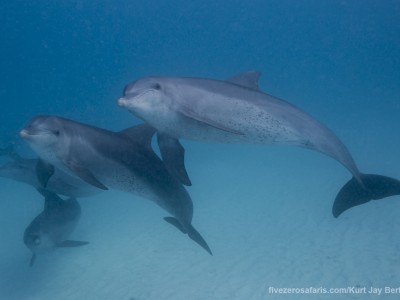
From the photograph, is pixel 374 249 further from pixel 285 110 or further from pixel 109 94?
pixel 109 94

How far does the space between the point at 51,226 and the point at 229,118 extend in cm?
785

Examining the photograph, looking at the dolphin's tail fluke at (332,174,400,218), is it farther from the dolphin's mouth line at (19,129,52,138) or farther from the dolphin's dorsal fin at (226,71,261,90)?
the dolphin's mouth line at (19,129,52,138)

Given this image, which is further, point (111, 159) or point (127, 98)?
point (111, 159)

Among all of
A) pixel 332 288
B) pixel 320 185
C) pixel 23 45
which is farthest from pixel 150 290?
pixel 23 45

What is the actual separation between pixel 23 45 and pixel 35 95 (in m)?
16.5

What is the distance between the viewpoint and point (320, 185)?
55.1ft

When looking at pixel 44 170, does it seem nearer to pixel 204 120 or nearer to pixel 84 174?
pixel 84 174

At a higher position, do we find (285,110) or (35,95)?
(35,95)

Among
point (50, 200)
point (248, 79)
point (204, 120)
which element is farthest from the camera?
point (50, 200)

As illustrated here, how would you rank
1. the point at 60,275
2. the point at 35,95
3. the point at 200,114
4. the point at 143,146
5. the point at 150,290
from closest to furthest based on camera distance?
the point at 200,114 < the point at 143,146 < the point at 150,290 < the point at 60,275 < the point at 35,95

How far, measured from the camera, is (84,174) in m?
5.27

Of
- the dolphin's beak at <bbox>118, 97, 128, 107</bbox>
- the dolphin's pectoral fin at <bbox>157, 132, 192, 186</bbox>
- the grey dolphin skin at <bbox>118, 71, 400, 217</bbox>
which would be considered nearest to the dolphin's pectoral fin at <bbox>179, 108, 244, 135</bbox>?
the grey dolphin skin at <bbox>118, 71, 400, 217</bbox>

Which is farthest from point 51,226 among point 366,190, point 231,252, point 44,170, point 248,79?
point 366,190

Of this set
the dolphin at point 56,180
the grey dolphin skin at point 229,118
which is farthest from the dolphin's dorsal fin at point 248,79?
the dolphin at point 56,180
